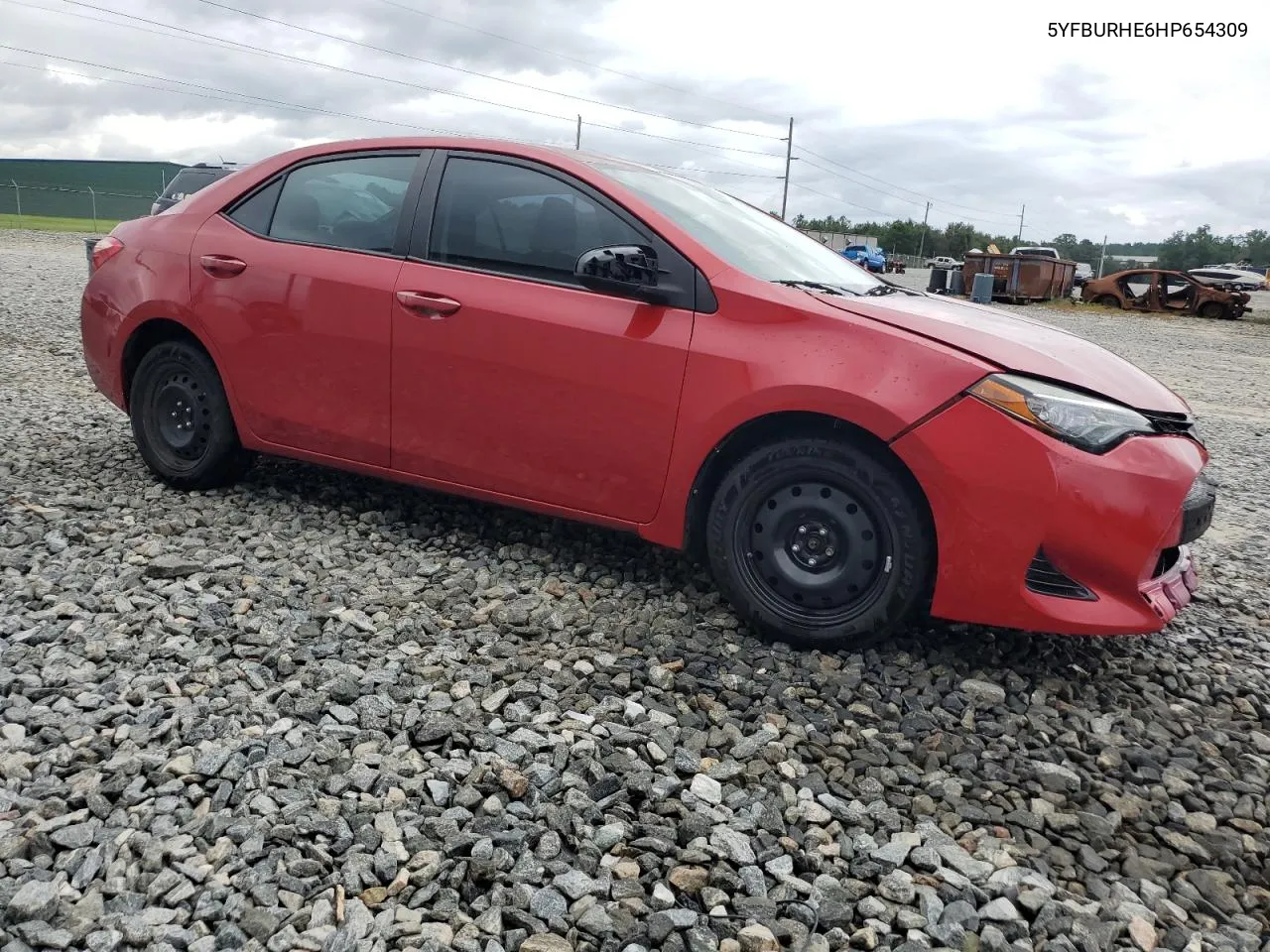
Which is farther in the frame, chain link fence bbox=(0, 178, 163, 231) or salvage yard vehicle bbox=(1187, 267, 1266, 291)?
chain link fence bbox=(0, 178, 163, 231)

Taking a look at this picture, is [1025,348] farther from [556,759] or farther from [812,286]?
[556,759]

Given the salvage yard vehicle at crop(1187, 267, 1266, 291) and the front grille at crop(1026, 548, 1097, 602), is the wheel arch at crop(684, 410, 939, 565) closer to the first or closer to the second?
the front grille at crop(1026, 548, 1097, 602)

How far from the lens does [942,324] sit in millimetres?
3344

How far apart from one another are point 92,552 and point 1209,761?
403 cm

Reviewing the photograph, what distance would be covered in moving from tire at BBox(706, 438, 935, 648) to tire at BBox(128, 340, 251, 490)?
2.40 m

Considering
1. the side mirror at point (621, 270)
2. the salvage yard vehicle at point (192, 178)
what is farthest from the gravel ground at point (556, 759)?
the salvage yard vehicle at point (192, 178)

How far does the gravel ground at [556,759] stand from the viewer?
2.11m

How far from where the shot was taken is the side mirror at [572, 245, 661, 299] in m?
3.37

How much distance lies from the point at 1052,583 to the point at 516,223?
2321 millimetres

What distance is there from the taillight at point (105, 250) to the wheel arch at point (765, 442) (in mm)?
3152

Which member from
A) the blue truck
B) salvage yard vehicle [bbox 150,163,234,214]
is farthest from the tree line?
salvage yard vehicle [bbox 150,163,234,214]

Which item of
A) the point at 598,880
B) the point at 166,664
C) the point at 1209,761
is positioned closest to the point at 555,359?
the point at 166,664

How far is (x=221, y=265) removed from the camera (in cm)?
428

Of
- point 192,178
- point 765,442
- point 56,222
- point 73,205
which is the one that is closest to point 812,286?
point 765,442
